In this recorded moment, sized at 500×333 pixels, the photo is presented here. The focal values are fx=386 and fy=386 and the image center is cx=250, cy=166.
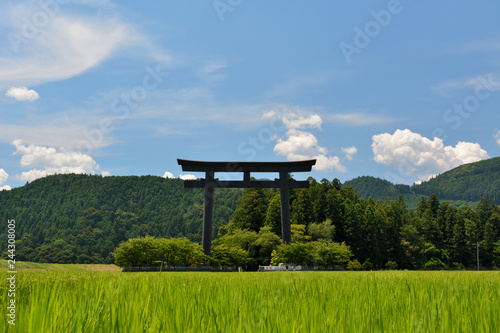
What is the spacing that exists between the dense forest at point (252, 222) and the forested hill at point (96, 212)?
0.25 m

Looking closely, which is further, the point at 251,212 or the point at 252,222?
the point at 251,212

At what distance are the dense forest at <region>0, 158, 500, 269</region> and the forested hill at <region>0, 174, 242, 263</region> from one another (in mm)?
254

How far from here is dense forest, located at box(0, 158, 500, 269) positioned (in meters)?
39.8

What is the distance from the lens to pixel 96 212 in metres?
96.4

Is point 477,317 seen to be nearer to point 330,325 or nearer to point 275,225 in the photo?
point 330,325

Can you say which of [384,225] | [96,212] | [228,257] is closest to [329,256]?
[228,257]

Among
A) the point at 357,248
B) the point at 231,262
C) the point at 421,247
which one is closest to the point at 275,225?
the point at 357,248

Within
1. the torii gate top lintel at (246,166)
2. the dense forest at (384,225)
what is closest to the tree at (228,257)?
the torii gate top lintel at (246,166)

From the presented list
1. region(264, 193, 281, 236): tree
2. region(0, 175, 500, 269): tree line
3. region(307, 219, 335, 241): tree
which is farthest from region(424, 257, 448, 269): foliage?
region(264, 193, 281, 236): tree

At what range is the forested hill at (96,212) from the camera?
77.2 m

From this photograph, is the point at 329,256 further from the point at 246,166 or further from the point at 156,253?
the point at 156,253

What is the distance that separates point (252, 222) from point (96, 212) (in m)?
61.8

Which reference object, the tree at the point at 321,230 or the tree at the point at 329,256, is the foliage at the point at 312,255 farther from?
the tree at the point at 321,230

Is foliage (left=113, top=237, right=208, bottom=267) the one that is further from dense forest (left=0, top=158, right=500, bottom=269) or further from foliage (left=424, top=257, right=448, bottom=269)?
foliage (left=424, top=257, right=448, bottom=269)
